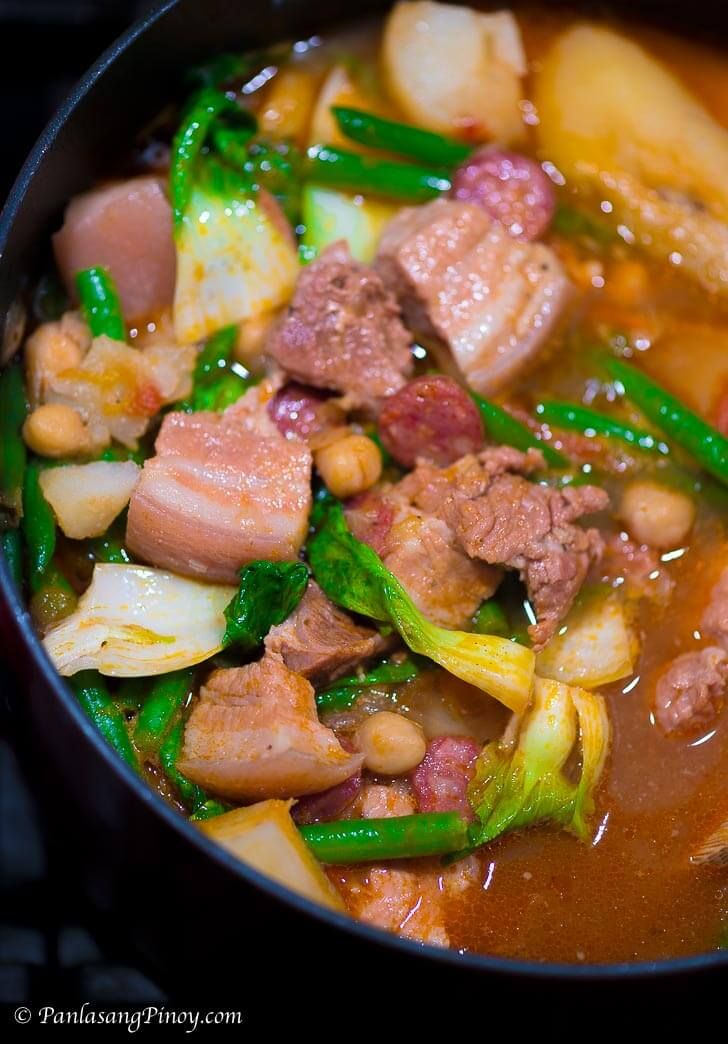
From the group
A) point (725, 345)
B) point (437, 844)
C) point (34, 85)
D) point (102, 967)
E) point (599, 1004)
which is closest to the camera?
point (599, 1004)

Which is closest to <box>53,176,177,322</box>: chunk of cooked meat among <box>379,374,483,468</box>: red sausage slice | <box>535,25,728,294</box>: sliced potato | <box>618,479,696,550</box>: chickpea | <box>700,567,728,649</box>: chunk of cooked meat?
<box>379,374,483,468</box>: red sausage slice

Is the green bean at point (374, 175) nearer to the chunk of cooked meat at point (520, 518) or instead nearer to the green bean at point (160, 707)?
the chunk of cooked meat at point (520, 518)

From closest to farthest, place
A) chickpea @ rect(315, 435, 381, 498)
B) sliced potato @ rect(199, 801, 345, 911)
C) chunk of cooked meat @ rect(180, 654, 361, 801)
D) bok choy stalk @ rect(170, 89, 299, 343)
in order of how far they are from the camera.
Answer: sliced potato @ rect(199, 801, 345, 911)
chunk of cooked meat @ rect(180, 654, 361, 801)
chickpea @ rect(315, 435, 381, 498)
bok choy stalk @ rect(170, 89, 299, 343)

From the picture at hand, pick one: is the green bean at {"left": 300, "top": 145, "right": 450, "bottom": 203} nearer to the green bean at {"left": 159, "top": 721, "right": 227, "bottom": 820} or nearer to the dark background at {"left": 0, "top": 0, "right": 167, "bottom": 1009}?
the dark background at {"left": 0, "top": 0, "right": 167, "bottom": 1009}

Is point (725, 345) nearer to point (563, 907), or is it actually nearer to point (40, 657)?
point (563, 907)

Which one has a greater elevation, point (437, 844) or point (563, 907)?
point (437, 844)

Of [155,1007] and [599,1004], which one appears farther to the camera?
[155,1007]

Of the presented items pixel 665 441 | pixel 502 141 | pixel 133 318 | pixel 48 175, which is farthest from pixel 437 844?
pixel 502 141
